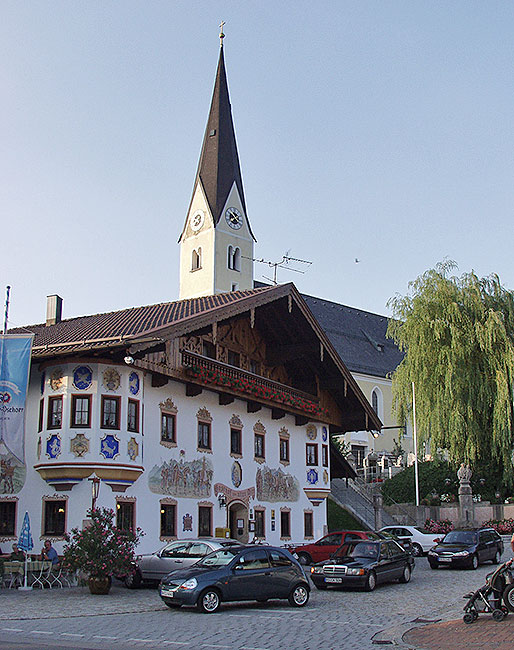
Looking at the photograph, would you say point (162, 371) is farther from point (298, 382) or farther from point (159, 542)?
point (298, 382)

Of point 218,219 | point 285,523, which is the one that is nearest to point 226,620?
point 285,523

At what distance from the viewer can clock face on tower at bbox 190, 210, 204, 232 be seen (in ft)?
245

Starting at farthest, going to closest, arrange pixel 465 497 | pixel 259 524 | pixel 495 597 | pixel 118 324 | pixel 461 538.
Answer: pixel 465 497 → pixel 259 524 → pixel 461 538 → pixel 118 324 → pixel 495 597

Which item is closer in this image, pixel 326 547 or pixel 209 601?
pixel 209 601

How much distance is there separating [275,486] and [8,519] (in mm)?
10856

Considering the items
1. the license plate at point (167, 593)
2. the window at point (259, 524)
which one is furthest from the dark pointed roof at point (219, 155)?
the license plate at point (167, 593)

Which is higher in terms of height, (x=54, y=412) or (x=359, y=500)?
(x=54, y=412)

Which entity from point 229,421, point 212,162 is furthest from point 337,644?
point 212,162

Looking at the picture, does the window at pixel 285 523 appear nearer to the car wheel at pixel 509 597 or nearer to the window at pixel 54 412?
the window at pixel 54 412

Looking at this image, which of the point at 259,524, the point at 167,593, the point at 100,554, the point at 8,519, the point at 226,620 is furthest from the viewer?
the point at 259,524

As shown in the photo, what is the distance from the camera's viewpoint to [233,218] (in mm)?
74875

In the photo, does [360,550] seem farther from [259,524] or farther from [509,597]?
[259,524]

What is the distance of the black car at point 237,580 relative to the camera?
16859 mm

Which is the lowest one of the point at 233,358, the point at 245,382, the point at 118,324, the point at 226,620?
the point at 226,620
